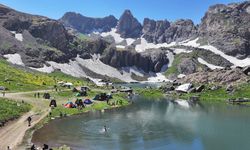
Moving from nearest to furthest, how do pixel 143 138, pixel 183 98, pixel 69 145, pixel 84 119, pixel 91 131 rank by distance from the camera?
pixel 69 145 < pixel 143 138 < pixel 91 131 < pixel 84 119 < pixel 183 98

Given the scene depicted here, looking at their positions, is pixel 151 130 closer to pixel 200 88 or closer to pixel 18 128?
pixel 18 128

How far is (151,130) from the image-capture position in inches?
3681

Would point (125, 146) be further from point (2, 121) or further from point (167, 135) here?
point (2, 121)

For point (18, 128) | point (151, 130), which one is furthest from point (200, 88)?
point (18, 128)

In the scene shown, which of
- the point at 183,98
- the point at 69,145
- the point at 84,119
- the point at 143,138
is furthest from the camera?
the point at 183,98

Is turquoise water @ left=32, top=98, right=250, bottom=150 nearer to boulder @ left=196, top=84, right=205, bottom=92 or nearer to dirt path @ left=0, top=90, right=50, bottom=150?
dirt path @ left=0, top=90, right=50, bottom=150

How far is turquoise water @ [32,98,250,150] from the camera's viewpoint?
77.7 meters

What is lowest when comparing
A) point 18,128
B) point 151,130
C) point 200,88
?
point 151,130

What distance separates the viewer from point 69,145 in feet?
242

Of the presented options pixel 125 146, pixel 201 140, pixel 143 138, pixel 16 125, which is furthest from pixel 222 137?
pixel 16 125

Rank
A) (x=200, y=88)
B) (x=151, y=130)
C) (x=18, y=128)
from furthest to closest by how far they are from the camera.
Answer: (x=200, y=88)
(x=151, y=130)
(x=18, y=128)

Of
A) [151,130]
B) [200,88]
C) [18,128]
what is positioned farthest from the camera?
[200,88]

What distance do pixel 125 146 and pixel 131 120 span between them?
32693mm

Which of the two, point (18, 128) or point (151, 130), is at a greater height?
point (18, 128)
